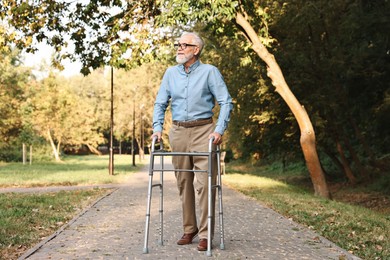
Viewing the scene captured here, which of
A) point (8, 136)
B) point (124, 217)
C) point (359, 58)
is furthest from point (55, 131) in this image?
point (124, 217)

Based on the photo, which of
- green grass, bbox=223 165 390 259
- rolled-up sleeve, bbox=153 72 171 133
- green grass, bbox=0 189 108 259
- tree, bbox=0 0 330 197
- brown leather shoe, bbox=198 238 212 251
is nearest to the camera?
brown leather shoe, bbox=198 238 212 251

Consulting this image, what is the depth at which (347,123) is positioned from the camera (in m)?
20.9

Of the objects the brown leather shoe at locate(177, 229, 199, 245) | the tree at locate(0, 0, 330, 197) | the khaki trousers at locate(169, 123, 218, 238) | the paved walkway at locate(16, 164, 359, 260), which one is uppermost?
the tree at locate(0, 0, 330, 197)

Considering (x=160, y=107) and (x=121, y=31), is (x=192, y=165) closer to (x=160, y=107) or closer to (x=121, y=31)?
(x=160, y=107)

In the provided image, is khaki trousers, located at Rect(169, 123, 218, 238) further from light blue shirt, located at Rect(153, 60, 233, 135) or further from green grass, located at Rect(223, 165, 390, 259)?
green grass, located at Rect(223, 165, 390, 259)

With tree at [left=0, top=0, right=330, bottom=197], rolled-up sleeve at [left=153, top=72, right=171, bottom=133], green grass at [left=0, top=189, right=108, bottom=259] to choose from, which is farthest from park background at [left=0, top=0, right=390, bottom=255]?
rolled-up sleeve at [left=153, top=72, right=171, bottom=133]

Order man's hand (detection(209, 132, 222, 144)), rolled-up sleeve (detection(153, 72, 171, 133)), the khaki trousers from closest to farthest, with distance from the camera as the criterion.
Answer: man's hand (detection(209, 132, 222, 144))
the khaki trousers
rolled-up sleeve (detection(153, 72, 171, 133))

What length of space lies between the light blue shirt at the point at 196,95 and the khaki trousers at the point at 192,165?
166 millimetres

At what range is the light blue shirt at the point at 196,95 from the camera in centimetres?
615

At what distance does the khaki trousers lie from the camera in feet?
20.3

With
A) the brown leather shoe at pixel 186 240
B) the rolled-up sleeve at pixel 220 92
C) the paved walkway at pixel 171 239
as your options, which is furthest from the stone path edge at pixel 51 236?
the rolled-up sleeve at pixel 220 92

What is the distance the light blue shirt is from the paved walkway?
56.7 inches

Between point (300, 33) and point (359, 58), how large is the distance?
8.43 ft

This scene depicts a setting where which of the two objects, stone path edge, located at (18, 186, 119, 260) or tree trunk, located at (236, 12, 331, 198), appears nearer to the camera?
stone path edge, located at (18, 186, 119, 260)
